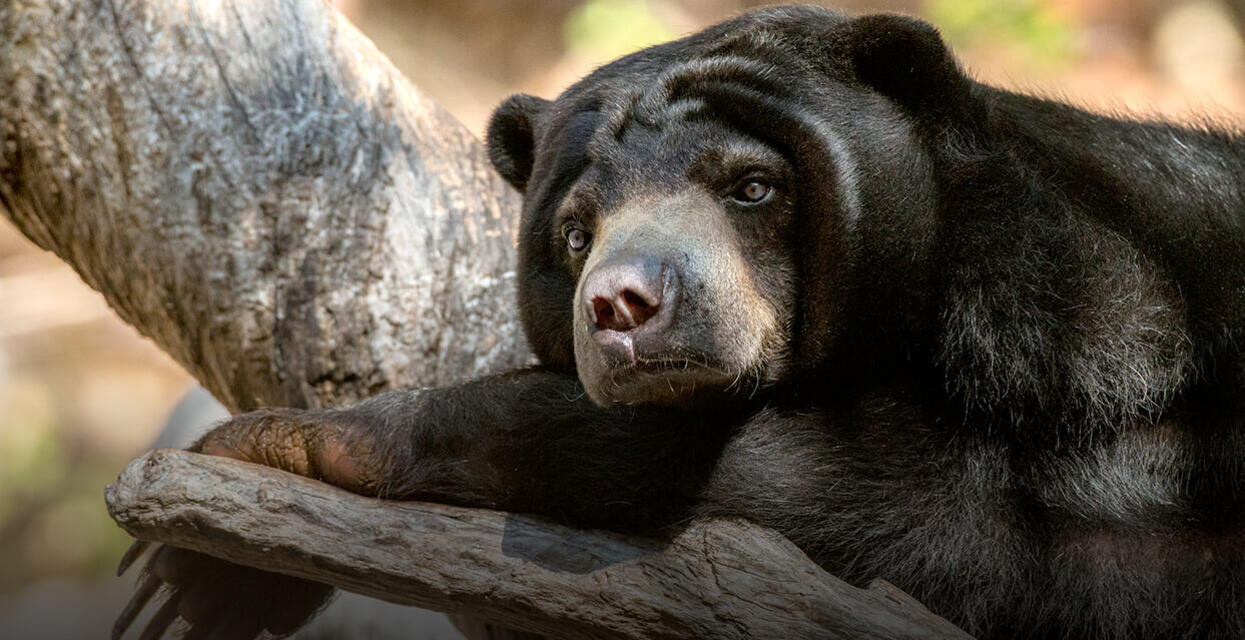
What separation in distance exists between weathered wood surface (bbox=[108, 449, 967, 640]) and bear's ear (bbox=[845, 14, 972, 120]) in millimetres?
1282

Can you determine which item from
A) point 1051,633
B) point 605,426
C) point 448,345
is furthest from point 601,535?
point 448,345

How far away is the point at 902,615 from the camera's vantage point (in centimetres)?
233

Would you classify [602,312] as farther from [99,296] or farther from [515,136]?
[99,296]

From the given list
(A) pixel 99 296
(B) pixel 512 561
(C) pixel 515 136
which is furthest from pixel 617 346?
(A) pixel 99 296

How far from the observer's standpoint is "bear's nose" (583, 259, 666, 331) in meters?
2.55

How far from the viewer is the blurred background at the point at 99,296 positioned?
9656mm

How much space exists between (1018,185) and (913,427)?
0.69 metres

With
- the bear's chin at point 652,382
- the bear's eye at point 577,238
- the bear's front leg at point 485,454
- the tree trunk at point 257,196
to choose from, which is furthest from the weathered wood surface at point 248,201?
the bear's chin at point 652,382

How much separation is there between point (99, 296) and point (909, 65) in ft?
32.8

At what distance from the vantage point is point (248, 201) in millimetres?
4195

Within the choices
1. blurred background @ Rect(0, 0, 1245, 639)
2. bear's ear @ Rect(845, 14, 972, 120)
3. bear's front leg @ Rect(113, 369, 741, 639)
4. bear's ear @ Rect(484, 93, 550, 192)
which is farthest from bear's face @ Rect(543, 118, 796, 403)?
blurred background @ Rect(0, 0, 1245, 639)

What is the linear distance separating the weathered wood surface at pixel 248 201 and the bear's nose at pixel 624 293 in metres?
1.88

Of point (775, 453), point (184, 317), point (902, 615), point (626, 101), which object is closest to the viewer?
point (902, 615)

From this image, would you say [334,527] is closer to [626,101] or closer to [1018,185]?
[626,101]
